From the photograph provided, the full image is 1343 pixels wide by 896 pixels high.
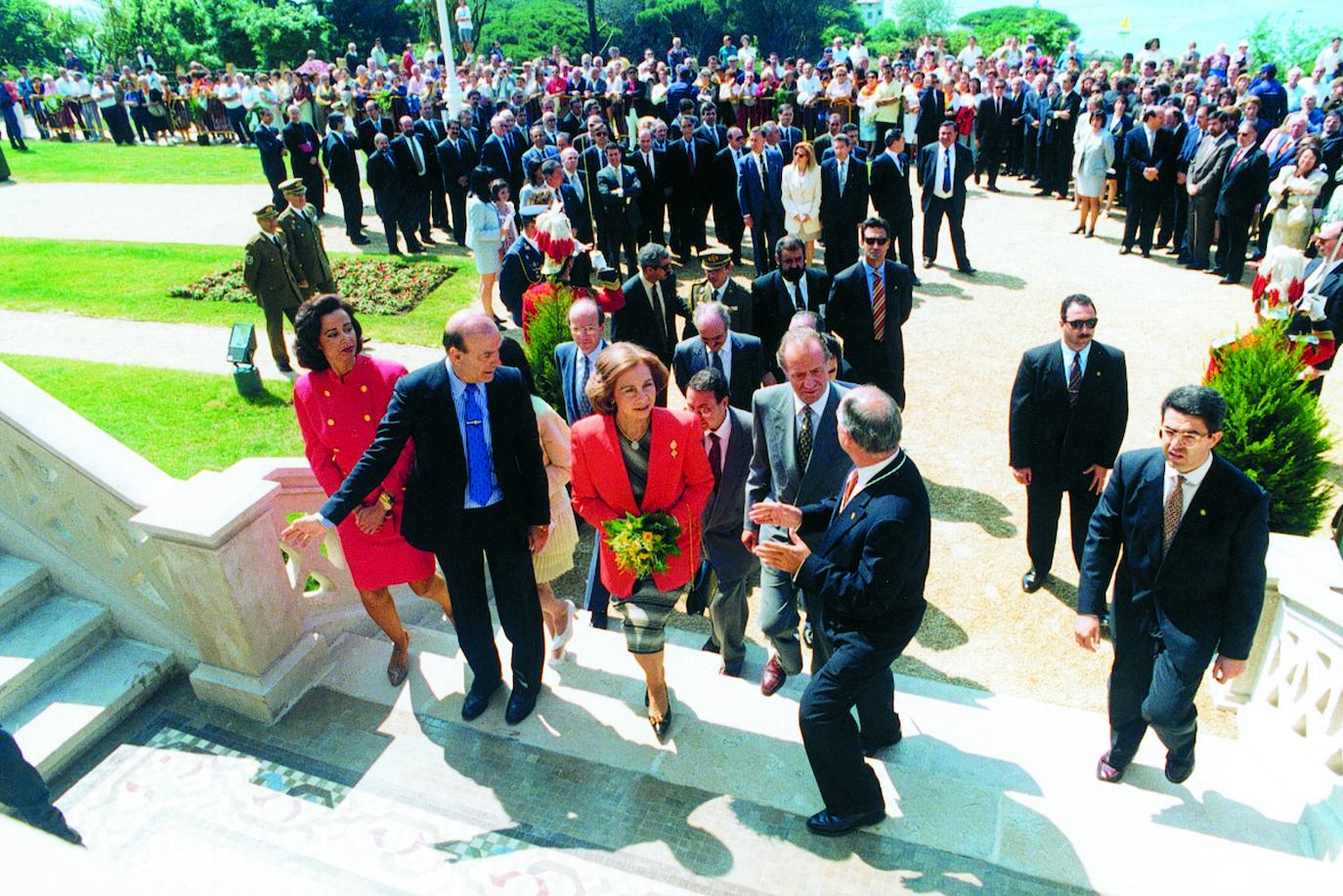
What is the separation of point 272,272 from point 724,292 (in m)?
5.31

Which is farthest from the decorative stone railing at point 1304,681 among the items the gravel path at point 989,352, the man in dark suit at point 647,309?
the man in dark suit at point 647,309

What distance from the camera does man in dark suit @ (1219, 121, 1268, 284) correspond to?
11828 mm

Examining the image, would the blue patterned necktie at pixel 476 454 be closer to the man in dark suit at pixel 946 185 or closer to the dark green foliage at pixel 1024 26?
the man in dark suit at pixel 946 185

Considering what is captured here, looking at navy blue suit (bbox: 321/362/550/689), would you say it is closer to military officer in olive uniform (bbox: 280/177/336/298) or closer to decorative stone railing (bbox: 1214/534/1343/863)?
decorative stone railing (bbox: 1214/534/1343/863)

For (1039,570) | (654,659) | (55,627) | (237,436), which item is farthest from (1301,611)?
(237,436)

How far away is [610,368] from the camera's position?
4.06 meters

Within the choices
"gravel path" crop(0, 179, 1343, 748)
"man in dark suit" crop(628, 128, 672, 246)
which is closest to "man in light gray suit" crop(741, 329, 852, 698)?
"gravel path" crop(0, 179, 1343, 748)

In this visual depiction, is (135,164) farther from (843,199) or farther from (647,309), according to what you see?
(647,309)

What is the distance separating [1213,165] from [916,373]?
6.05m

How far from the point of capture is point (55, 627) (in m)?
4.74

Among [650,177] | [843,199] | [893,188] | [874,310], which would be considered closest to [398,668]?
[874,310]

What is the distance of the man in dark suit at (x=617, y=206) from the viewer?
12695mm

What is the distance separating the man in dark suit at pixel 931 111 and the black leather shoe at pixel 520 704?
16990mm

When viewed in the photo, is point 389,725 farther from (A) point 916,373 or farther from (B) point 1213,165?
(B) point 1213,165
